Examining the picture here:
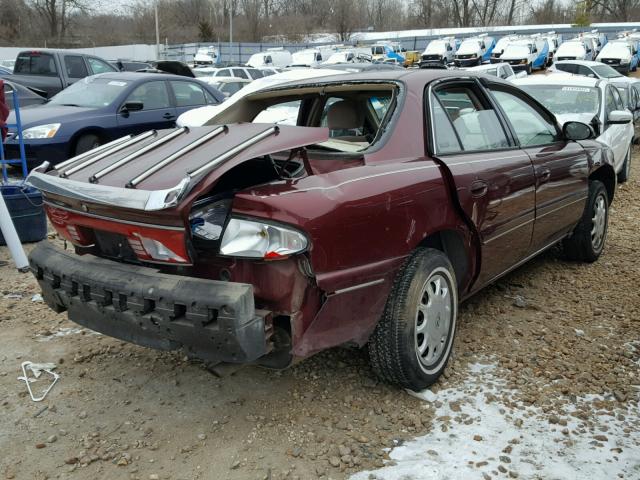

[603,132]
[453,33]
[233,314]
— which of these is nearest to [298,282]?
[233,314]

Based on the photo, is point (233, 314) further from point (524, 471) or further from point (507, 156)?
point (507, 156)

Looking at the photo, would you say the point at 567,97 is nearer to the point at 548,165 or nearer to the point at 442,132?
the point at 548,165

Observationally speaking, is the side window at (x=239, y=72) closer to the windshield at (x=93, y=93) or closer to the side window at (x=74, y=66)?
the side window at (x=74, y=66)

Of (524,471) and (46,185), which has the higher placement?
(46,185)

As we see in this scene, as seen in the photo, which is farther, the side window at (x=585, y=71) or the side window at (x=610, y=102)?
the side window at (x=585, y=71)

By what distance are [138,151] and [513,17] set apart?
3354 inches

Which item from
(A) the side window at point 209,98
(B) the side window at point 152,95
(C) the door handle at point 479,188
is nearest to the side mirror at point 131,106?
(B) the side window at point 152,95

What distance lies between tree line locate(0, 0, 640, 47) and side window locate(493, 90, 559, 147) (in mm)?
55538

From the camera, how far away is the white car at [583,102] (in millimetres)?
8547

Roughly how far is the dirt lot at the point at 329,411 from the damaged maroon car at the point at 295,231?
0.33 m

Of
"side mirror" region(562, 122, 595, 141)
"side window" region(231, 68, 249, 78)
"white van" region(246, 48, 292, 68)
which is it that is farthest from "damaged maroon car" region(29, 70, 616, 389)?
"white van" region(246, 48, 292, 68)

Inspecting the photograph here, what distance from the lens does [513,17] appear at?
79125mm

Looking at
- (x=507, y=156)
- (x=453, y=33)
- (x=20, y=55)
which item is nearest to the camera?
(x=507, y=156)

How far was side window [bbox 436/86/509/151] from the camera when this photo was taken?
3.66 m
